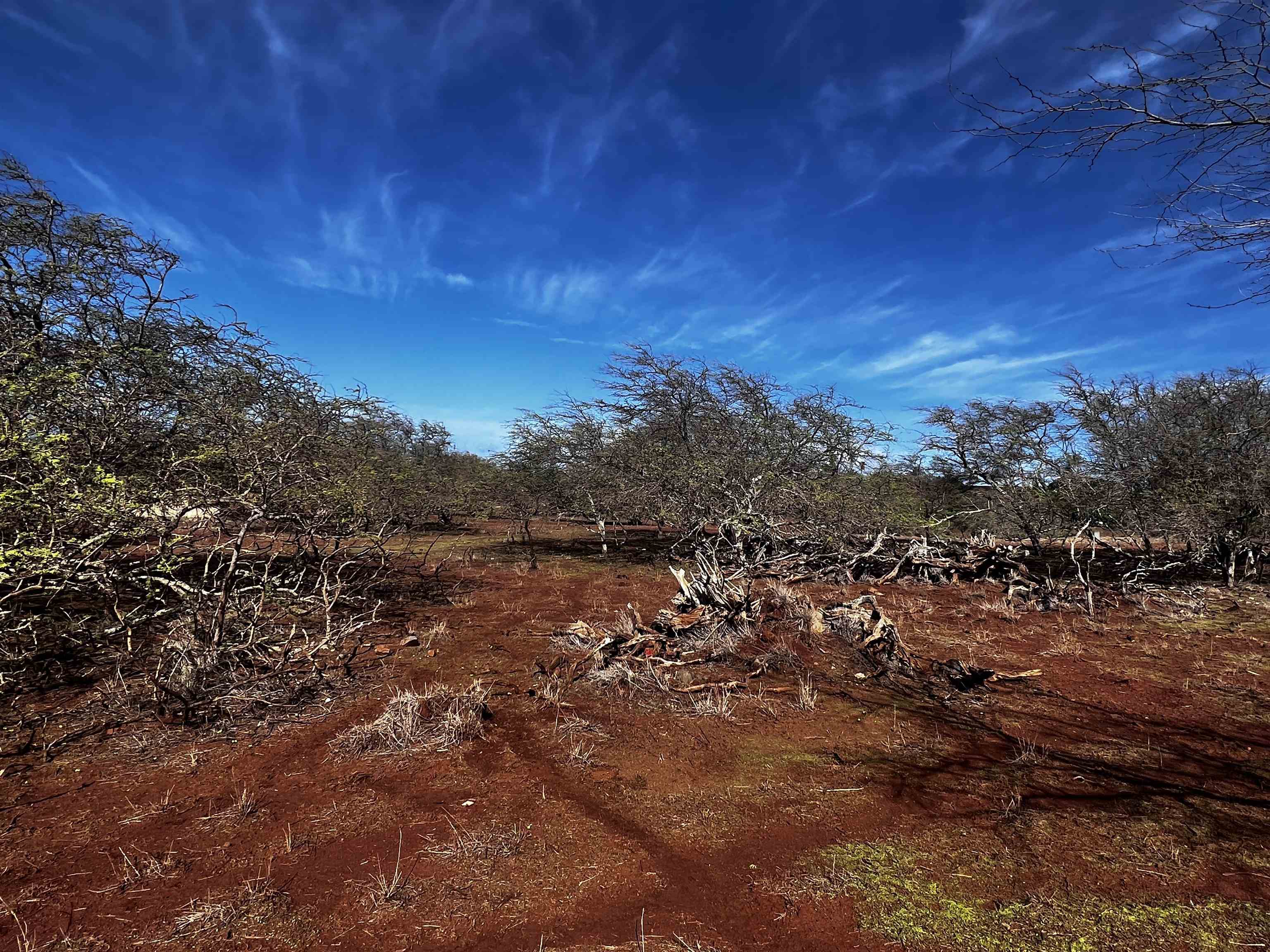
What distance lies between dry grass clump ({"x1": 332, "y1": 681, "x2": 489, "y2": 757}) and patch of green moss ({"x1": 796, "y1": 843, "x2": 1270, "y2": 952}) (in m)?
2.97

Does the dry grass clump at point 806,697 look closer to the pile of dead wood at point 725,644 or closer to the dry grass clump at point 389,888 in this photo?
the pile of dead wood at point 725,644

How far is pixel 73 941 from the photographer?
2428mm

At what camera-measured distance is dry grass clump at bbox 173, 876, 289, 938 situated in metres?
2.51

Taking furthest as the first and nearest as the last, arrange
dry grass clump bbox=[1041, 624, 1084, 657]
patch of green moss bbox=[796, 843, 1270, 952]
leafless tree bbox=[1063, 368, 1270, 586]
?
leafless tree bbox=[1063, 368, 1270, 586], dry grass clump bbox=[1041, 624, 1084, 657], patch of green moss bbox=[796, 843, 1270, 952]

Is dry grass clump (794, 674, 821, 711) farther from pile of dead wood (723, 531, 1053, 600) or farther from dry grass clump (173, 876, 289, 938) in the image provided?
pile of dead wood (723, 531, 1053, 600)

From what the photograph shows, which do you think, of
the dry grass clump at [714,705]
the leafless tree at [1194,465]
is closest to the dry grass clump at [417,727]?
the dry grass clump at [714,705]

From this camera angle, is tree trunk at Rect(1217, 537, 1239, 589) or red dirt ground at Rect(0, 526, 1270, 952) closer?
red dirt ground at Rect(0, 526, 1270, 952)

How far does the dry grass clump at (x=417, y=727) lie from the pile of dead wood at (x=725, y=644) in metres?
1.33

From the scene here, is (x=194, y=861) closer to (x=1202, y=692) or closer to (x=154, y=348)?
(x=154, y=348)

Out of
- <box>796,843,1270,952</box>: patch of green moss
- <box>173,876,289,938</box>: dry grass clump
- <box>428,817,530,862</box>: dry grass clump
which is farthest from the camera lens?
<box>428,817,530,862</box>: dry grass clump

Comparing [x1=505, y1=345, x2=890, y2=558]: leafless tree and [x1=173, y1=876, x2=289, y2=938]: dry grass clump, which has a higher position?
[x1=505, y1=345, x2=890, y2=558]: leafless tree

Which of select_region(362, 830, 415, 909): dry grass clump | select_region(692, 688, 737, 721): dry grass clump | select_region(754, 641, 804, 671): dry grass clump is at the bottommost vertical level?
select_region(362, 830, 415, 909): dry grass clump

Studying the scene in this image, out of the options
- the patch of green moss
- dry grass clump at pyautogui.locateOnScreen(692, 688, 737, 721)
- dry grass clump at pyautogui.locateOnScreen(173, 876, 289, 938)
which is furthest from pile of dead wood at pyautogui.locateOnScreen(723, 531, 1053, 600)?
dry grass clump at pyautogui.locateOnScreen(173, 876, 289, 938)

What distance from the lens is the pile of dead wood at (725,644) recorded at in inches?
237
